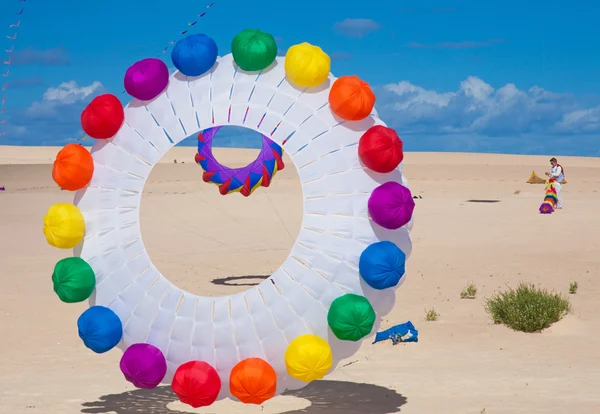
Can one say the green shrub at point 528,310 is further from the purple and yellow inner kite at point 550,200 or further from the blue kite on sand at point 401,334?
the purple and yellow inner kite at point 550,200

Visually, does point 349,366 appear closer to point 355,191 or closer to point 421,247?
point 355,191

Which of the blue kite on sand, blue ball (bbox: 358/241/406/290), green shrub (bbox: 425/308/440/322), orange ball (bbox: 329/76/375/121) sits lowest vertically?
the blue kite on sand

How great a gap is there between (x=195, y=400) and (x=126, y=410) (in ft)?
6.16

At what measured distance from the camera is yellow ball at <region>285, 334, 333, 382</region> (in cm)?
818

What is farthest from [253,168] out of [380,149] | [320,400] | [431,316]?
[380,149]

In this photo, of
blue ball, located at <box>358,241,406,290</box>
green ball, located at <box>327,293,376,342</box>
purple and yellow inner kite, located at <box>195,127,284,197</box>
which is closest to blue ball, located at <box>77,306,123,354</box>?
green ball, located at <box>327,293,376,342</box>

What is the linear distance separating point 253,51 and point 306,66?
20.6 inches

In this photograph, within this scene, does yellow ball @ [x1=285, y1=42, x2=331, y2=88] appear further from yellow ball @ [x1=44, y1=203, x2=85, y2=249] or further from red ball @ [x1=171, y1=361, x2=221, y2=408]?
red ball @ [x1=171, y1=361, x2=221, y2=408]

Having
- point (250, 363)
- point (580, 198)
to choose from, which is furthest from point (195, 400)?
point (580, 198)

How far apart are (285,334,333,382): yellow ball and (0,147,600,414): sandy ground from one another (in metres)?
1.58

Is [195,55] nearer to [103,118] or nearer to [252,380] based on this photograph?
[103,118]

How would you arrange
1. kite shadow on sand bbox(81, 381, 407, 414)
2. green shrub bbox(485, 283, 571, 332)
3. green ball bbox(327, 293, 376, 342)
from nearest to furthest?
green ball bbox(327, 293, 376, 342) → kite shadow on sand bbox(81, 381, 407, 414) → green shrub bbox(485, 283, 571, 332)

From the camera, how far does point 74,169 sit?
8688 millimetres

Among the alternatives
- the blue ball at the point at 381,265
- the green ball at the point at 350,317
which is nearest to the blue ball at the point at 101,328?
the green ball at the point at 350,317
